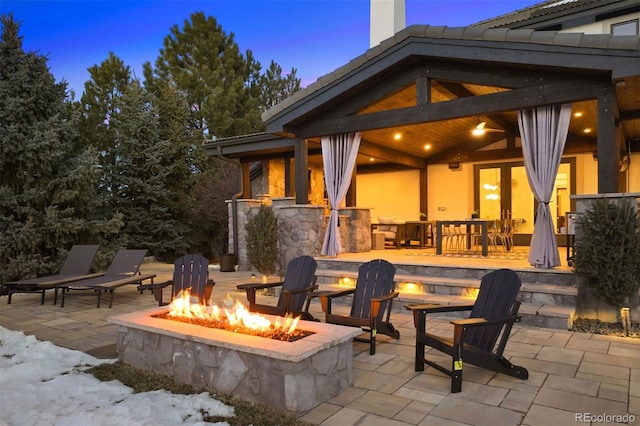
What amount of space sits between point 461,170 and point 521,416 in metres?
9.44

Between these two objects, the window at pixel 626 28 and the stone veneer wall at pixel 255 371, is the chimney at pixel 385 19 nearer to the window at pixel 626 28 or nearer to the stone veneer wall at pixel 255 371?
the window at pixel 626 28

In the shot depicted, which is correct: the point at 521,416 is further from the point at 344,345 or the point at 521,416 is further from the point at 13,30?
the point at 13,30

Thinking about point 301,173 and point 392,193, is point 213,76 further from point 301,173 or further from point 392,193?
point 301,173

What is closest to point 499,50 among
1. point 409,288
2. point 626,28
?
point 409,288

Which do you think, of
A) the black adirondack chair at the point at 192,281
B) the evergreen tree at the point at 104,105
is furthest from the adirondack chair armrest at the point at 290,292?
the evergreen tree at the point at 104,105

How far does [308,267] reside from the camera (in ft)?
16.4

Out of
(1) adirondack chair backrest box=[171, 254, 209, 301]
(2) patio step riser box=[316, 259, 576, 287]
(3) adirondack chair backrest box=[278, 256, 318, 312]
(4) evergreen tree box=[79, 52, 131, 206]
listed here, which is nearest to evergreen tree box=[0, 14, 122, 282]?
(4) evergreen tree box=[79, 52, 131, 206]

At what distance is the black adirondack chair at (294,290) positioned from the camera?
180 inches

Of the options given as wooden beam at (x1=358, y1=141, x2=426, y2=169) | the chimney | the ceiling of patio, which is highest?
the chimney

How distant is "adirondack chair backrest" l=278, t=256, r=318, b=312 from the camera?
4.88 metres

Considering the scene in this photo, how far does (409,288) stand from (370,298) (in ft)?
7.42

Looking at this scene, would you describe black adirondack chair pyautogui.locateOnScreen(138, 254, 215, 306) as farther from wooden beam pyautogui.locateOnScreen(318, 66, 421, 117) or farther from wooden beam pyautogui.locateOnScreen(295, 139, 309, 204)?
wooden beam pyautogui.locateOnScreen(318, 66, 421, 117)

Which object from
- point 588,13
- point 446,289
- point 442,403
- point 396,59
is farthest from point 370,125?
point 588,13

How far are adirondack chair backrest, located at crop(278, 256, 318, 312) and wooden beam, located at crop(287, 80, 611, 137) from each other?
3.25 m
